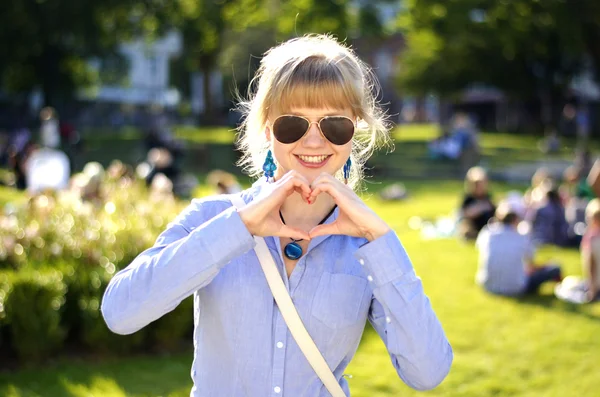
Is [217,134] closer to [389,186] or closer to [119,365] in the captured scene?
[389,186]

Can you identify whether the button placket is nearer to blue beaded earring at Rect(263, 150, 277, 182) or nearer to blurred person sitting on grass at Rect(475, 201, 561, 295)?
blue beaded earring at Rect(263, 150, 277, 182)

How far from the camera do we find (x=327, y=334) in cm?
232

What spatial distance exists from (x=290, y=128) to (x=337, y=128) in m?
0.14

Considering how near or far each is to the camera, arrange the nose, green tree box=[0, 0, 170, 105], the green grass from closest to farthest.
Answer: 1. the nose
2. the green grass
3. green tree box=[0, 0, 170, 105]

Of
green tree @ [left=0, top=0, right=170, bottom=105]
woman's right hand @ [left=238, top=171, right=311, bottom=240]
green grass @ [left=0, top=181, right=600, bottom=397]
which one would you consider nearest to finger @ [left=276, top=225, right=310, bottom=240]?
woman's right hand @ [left=238, top=171, right=311, bottom=240]

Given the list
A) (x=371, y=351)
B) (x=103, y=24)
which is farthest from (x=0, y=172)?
(x=371, y=351)

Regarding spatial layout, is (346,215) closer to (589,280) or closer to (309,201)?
(309,201)

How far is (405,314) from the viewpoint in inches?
86.1

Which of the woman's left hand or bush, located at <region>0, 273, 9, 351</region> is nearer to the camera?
the woman's left hand

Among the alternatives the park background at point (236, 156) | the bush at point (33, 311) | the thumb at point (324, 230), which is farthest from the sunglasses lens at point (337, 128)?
the bush at point (33, 311)

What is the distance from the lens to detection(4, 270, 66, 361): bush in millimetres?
6824

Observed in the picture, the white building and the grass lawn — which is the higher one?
the grass lawn

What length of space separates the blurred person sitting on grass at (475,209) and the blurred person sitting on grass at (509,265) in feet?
11.8

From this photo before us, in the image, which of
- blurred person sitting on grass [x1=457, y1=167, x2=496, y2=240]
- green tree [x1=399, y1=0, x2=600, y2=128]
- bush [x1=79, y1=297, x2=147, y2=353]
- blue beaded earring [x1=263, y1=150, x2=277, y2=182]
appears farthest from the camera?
green tree [x1=399, y1=0, x2=600, y2=128]
